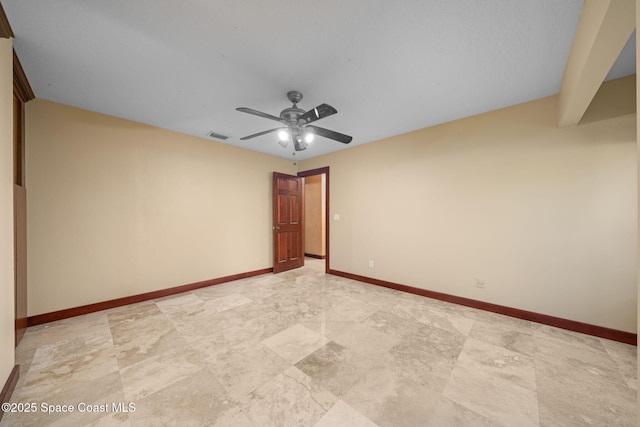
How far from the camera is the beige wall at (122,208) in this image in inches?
102

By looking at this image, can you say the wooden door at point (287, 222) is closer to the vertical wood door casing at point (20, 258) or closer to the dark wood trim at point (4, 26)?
the vertical wood door casing at point (20, 258)

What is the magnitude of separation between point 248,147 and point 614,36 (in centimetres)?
434

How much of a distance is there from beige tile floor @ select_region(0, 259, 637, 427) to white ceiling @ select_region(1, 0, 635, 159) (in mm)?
2561

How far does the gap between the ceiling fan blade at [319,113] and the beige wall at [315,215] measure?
13.9ft

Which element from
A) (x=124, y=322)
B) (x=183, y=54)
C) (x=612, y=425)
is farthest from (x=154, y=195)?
(x=612, y=425)

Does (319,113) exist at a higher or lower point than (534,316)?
higher

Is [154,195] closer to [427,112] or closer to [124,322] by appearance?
[124,322]

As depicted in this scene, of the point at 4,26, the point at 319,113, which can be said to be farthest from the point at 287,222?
the point at 4,26

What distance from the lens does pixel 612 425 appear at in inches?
52.4

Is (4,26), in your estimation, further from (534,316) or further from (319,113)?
(534,316)

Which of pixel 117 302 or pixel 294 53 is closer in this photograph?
pixel 294 53

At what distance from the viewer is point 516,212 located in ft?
8.82

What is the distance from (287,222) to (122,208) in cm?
280

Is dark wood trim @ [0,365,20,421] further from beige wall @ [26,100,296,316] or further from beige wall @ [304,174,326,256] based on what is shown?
beige wall @ [304,174,326,256]
